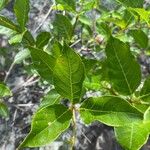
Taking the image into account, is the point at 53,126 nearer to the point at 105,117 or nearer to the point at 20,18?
the point at 105,117

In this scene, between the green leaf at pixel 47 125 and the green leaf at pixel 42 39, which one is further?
the green leaf at pixel 42 39

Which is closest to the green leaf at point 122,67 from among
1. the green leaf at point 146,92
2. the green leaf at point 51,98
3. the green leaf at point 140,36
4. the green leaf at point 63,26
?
the green leaf at point 146,92

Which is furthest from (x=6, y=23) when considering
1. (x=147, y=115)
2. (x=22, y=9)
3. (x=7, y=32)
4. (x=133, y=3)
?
(x=147, y=115)

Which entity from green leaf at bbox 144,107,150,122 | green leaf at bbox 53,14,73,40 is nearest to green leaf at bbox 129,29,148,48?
green leaf at bbox 53,14,73,40

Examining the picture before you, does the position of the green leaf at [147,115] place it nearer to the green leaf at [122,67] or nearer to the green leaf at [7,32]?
the green leaf at [122,67]

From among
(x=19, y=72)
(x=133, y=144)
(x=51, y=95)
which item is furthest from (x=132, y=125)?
(x=19, y=72)

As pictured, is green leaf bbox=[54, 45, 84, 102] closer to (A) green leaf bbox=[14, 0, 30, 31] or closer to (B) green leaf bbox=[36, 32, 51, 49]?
(A) green leaf bbox=[14, 0, 30, 31]
